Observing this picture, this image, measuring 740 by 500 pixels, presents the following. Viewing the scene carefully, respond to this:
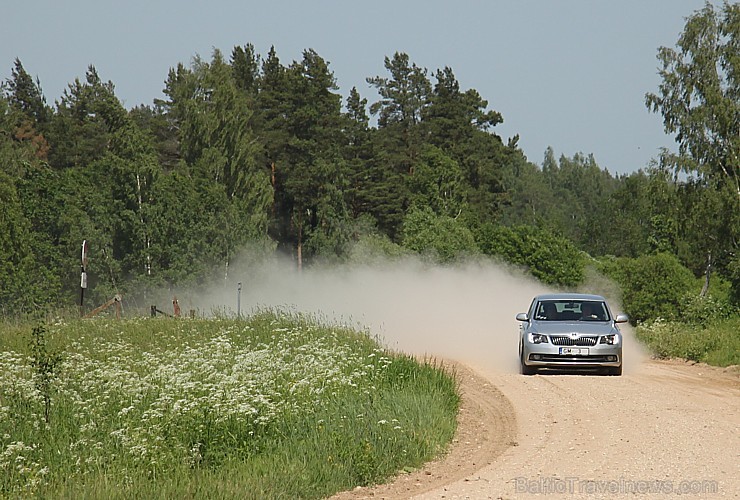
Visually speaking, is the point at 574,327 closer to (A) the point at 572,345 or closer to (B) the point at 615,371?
(A) the point at 572,345

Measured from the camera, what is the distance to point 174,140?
85.9 meters

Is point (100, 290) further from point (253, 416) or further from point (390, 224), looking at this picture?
point (253, 416)

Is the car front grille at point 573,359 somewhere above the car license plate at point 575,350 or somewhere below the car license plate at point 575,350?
below

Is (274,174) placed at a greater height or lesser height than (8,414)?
greater

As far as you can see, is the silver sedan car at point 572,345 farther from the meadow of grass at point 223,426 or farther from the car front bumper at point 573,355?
the meadow of grass at point 223,426

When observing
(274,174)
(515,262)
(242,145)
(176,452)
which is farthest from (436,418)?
(274,174)

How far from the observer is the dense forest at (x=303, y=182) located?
51125 millimetres

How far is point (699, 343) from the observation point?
28.3 meters

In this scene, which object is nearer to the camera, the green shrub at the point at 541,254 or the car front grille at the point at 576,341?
the car front grille at the point at 576,341

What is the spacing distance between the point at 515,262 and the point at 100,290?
28.7 m

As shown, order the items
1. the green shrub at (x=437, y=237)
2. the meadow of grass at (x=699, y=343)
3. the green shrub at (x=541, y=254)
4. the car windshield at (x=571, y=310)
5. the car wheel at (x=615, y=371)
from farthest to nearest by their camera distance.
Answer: the green shrub at (x=437, y=237) < the green shrub at (x=541, y=254) < the meadow of grass at (x=699, y=343) < the car windshield at (x=571, y=310) < the car wheel at (x=615, y=371)

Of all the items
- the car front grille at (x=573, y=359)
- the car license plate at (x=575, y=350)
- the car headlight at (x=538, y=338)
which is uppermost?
the car headlight at (x=538, y=338)

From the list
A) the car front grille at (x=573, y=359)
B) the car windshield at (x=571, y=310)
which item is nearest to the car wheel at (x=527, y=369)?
the car front grille at (x=573, y=359)

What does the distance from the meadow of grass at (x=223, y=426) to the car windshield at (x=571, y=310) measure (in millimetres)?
5375
